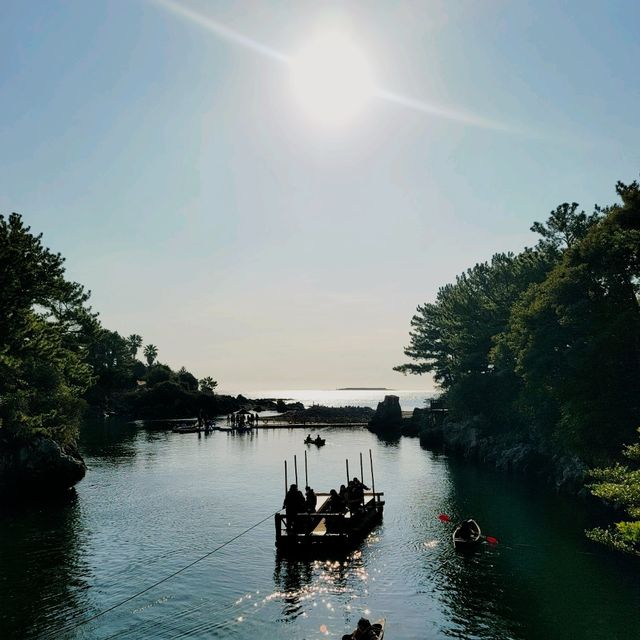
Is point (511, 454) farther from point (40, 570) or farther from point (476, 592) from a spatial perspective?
point (40, 570)

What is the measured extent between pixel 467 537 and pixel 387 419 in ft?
268

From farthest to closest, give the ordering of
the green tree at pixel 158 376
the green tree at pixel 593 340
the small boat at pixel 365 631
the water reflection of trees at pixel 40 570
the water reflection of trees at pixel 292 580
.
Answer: the green tree at pixel 158 376 < the green tree at pixel 593 340 < the water reflection of trees at pixel 292 580 < the water reflection of trees at pixel 40 570 < the small boat at pixel 365 631

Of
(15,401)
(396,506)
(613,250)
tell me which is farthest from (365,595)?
(15,401)

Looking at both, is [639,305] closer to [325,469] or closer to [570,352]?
[570,352]

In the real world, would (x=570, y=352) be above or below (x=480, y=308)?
below

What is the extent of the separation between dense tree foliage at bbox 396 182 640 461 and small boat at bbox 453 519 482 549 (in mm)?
10405

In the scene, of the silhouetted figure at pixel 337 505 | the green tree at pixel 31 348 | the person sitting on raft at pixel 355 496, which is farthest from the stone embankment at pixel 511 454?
the green tree at pixel 31 348

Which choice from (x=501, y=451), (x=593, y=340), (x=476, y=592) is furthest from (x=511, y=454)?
(x=476, y=592)

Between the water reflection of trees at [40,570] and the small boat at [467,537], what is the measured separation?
62.4 feet

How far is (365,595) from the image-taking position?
24.7 m

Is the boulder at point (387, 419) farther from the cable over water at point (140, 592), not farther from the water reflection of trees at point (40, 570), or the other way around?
the cable over water at point (140, 592)

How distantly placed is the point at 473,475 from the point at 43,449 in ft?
133

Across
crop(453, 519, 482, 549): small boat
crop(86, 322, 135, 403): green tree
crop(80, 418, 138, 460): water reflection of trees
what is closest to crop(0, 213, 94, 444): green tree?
crop(80, 418, 138, 460): water reflection of trees

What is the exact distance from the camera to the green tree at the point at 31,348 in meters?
38.9
